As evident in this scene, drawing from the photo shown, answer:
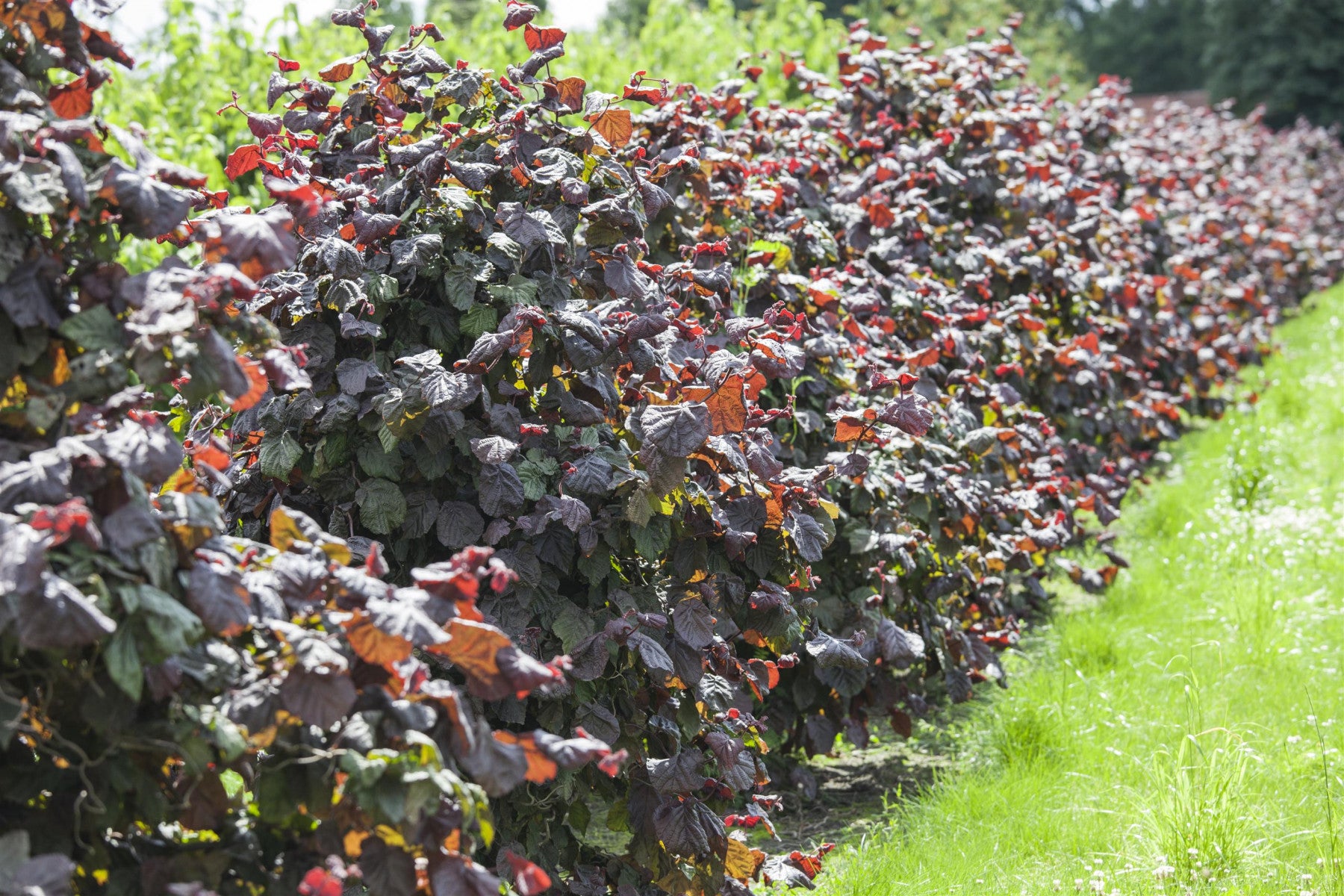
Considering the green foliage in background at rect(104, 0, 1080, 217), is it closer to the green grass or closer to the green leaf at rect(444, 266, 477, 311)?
the green leaf at rect(444, 266, 477, 311)

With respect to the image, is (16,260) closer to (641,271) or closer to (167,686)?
(167,686)

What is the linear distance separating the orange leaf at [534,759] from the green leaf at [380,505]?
0.82m

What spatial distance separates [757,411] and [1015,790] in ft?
4.25

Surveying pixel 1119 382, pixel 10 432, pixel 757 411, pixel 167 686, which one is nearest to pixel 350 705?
pixel 167 686

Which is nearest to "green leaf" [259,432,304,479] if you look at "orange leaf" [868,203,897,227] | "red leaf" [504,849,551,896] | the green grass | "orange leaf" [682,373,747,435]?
"orange leaf" [682,373,747,435]

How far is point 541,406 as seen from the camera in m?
2.54

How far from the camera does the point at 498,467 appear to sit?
241 cm

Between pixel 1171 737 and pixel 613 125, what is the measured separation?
2.31 metres

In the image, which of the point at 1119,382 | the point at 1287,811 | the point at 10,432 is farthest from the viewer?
the point at 1119,382

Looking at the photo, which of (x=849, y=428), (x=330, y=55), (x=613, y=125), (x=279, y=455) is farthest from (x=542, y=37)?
(x=330, y=55)

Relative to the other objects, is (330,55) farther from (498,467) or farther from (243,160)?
(498,467)

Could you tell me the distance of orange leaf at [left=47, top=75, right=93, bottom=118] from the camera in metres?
1.73

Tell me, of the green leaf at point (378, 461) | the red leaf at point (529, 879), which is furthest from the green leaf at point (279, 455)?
the red leaf at point (529, 879)

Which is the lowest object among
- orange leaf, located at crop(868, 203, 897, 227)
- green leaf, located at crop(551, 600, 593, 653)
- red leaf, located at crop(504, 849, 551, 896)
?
red leaf, located at crop(504, 849, 551, 896)
